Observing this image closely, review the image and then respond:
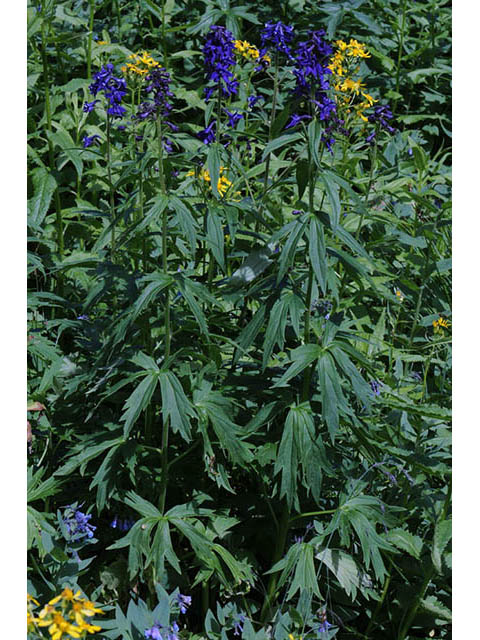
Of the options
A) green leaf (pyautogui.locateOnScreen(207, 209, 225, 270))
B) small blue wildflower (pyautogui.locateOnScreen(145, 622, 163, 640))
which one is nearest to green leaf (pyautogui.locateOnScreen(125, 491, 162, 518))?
small blue wildflower (pyautogui.locateOnScreen(145, 622, 163, 640))

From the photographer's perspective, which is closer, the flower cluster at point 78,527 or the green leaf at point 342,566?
the flower cluster at point 78,527

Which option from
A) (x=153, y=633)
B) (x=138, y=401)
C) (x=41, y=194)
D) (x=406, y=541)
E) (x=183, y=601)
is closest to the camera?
(x=153, y=633)

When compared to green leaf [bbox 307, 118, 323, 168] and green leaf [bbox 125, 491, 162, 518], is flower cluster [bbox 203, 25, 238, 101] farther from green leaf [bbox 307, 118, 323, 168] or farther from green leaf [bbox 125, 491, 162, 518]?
green leaf [bbox 125, 491, 162, 518]

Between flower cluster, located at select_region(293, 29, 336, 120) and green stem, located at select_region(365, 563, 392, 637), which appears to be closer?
flower cluster, located at select_region(293, 29, 336, 120)

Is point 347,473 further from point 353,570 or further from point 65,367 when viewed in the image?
point 65,367

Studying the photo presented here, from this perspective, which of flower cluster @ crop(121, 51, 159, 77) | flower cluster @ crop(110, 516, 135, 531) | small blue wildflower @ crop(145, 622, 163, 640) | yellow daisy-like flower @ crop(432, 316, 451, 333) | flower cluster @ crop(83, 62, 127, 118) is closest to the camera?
small blue wildflower @ crop(145, 622, 163, 640)

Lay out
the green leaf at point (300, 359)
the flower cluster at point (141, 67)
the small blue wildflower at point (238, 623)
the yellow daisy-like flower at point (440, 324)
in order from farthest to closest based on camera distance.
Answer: the yellow daisy-like flower at point (440, 324) < the flower cluster at point (141, 67) < the small blue wildflower at point (238, 623) < the green leaf at point (300, 359)

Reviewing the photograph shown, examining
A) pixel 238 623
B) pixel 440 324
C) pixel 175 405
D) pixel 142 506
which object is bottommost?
pixel 238 623

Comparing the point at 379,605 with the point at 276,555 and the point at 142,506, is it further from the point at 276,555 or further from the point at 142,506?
the point at 142,506

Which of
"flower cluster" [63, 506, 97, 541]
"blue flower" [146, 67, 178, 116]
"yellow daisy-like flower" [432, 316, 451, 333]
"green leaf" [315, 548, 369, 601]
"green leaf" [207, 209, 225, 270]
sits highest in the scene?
"blue flower" [146, 67, 178, 116]

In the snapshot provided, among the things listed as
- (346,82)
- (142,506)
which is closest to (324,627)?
(142,506)

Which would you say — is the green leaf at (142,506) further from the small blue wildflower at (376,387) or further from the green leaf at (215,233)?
the small blue wildflower at (376,387)


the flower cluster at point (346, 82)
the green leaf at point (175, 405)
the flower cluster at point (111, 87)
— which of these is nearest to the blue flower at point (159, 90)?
the flower cluster at point (111, 87)

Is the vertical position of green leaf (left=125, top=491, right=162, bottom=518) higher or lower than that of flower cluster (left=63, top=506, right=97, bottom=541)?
higher
